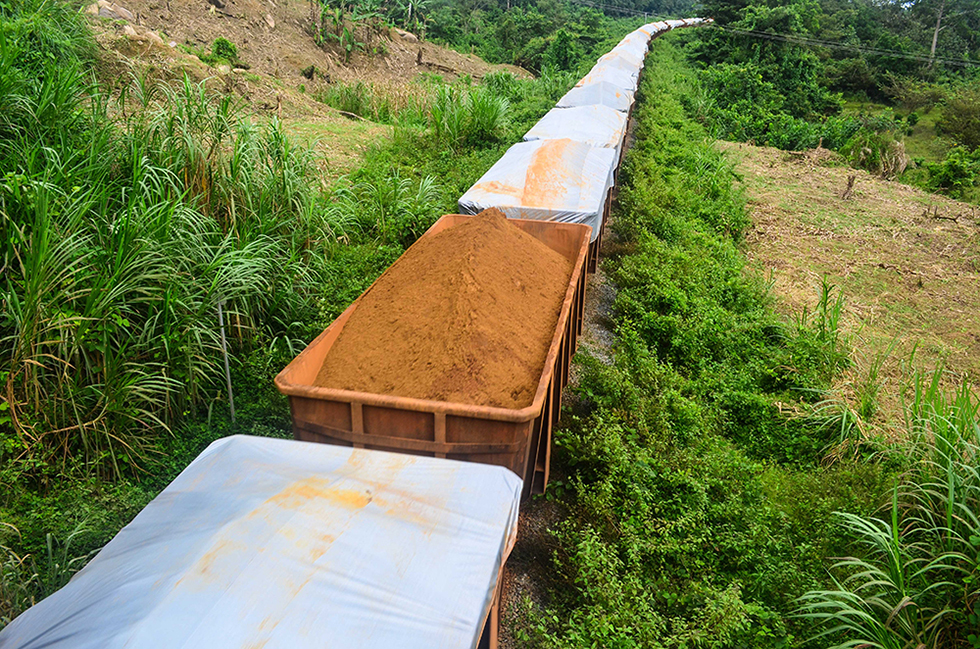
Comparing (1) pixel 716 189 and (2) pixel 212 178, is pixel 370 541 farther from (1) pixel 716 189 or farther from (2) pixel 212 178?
(1) pixel 716 189

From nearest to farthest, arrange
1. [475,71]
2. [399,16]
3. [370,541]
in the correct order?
[370,541], [475,71], [399,16]

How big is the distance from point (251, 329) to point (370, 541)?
10.8 ft

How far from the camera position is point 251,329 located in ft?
16.4

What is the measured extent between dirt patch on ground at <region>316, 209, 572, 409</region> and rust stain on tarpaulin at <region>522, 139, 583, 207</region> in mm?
2032

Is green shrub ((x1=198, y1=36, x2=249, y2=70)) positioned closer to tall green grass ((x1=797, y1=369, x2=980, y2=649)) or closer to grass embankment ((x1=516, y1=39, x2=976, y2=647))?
grass embankment ((x1=516, y1=39, x2=976, y2=647))

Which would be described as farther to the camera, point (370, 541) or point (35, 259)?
point (35, 259)

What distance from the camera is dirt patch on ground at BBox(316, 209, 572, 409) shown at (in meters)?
3.66

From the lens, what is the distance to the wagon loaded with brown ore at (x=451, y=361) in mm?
3240

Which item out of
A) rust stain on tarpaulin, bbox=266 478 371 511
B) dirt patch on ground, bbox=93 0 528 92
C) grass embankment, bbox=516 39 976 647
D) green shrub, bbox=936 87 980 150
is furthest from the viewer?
green shrub, bbox=936 87 980 150

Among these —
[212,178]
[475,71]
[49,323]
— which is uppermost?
[475,71]

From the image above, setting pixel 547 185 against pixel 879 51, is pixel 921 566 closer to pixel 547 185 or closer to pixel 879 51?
pixel 547 185

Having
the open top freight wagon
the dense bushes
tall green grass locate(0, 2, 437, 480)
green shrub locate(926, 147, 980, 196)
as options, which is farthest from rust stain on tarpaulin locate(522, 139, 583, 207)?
green shrub locate(926, 147, 980, 196)

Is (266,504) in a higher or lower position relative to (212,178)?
lower

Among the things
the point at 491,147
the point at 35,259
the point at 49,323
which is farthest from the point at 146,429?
the point at 491,147
